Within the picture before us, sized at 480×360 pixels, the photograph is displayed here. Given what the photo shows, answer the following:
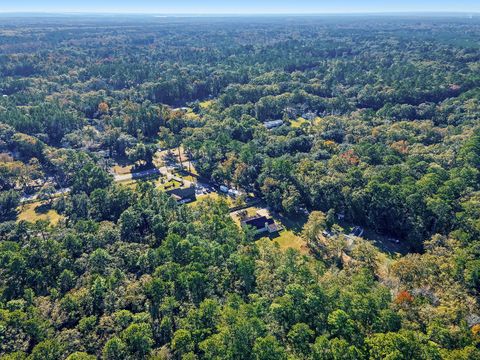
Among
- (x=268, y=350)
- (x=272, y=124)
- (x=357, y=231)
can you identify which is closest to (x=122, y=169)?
(x=272, y=124)

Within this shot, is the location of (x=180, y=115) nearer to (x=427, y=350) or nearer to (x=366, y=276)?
(x=366, y=276)

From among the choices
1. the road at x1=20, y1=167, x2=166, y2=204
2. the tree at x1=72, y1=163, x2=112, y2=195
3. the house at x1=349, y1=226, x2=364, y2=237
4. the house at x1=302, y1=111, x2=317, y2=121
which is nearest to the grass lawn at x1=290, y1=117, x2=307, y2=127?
the house at x1=302, y1=111, x2=317, y2=121

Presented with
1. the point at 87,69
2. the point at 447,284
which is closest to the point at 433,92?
the point at 447,284

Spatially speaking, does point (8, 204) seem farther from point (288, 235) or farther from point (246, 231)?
point (288, 235)

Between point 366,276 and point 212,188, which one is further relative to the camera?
point 212,188

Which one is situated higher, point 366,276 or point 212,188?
point 366,276

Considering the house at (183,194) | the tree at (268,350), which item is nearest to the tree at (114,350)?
the tree at (268,350)
